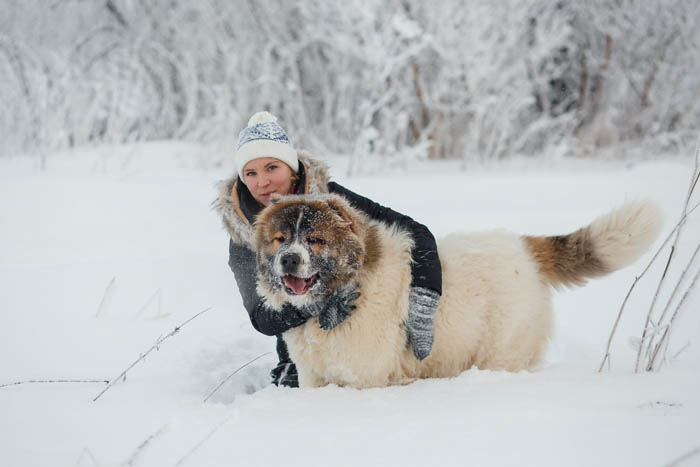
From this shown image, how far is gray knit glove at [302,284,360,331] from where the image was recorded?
2.05 m

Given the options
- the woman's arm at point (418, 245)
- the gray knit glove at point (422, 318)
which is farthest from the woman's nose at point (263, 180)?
the gray knit glove at point (422, 318)

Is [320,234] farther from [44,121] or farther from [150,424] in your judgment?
[44,121]

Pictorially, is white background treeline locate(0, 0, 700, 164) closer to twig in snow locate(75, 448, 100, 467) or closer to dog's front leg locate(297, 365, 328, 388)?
dog's front leg locate(297, 365, 328, 388)

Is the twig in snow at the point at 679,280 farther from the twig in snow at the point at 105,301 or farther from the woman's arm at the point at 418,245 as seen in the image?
the twig in snow at the point at 105,301

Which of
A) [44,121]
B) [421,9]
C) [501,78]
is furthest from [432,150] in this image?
[44,121]

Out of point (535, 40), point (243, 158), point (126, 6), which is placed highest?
point (126, 6)

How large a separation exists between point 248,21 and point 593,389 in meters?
10.00

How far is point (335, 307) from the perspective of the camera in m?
2.07

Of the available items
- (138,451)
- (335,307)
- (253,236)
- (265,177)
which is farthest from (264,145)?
(138,451)

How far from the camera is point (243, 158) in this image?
2432 millimetres

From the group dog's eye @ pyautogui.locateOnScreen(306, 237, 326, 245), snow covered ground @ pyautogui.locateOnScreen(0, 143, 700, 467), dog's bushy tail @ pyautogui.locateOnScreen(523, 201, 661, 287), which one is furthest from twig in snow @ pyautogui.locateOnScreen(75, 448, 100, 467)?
dog's bushy tail @ pyautogui.locateOnScreen(523, 201, 661, 287)

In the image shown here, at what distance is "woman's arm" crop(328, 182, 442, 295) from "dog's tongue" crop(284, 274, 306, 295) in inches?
21.3

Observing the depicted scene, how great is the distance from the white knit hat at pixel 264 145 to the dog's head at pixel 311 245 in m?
0.39

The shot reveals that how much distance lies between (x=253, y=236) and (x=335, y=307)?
56 cm
